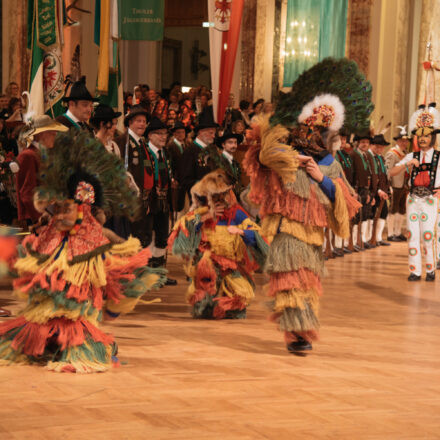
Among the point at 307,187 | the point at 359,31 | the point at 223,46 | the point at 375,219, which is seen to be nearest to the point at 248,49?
the point at 359,31

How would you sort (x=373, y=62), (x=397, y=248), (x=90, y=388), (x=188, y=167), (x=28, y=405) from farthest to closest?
1. (x=373, y=62)
2. (x=397, y=248)
3. (x=188, y=167)
4. (x=90, y=388)
5. (x=28, y=405)

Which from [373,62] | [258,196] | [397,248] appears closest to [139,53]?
→ [373,62]

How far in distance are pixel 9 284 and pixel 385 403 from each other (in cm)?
498

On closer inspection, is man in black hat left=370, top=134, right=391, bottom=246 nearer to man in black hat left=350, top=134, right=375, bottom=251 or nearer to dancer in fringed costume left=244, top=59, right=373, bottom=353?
man in black hat left=350, top=134, right=375, bottom=251

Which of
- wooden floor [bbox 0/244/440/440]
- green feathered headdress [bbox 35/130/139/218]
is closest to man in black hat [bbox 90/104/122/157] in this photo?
wooden floor [bbox 0/244/440/440]

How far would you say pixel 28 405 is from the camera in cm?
432

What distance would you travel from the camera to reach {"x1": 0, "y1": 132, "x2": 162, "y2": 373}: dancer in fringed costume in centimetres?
504

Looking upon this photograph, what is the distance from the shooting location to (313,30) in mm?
15938

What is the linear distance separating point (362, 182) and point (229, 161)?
4.92m

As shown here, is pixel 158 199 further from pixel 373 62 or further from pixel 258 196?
pixel 373 62

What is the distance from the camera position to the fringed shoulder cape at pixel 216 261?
707cm

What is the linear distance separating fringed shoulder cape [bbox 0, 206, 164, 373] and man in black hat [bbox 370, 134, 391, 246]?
8.19m

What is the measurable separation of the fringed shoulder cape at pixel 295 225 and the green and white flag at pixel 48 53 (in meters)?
3.33

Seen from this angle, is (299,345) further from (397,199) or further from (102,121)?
(397,199)
